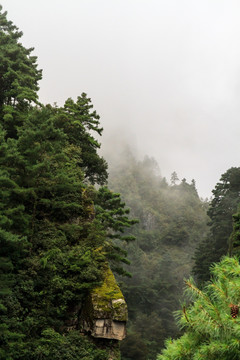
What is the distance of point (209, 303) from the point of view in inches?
150

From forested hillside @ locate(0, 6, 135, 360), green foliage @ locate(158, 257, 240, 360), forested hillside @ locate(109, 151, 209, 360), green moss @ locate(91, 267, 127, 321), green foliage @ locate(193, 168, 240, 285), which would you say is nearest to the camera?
green foliage @ locate(158, 257, 240, 360)

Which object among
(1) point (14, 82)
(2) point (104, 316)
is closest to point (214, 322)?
(2) point (104, 316)

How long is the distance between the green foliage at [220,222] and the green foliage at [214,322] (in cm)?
2795

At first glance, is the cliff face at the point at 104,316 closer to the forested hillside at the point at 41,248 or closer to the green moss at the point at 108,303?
the green moss at the point at 108,303

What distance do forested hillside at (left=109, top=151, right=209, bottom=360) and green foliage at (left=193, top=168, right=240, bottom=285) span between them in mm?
10587

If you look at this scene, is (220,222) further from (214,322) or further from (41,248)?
(214,322)

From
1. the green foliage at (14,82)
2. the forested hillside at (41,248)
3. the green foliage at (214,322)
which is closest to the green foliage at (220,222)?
the forested hillside at (41,248)

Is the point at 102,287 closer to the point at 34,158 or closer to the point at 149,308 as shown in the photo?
the point at 34,158

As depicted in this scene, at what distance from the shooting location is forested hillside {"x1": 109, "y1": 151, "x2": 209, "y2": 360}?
38156mm

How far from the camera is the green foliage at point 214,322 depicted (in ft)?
11.1

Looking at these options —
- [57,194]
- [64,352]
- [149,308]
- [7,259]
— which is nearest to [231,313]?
[7,259]

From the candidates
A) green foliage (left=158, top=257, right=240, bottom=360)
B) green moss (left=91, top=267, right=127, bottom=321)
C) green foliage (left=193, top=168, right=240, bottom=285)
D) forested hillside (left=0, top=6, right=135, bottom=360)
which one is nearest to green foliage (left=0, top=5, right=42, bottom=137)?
forested hillside (left=0, top=6, right=135, bottom=360)

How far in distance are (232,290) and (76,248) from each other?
10.7 meters

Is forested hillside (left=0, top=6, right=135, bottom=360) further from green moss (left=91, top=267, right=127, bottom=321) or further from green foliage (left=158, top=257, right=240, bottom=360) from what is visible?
green foliage (left=158, top=257, right=240, bottom=360)
